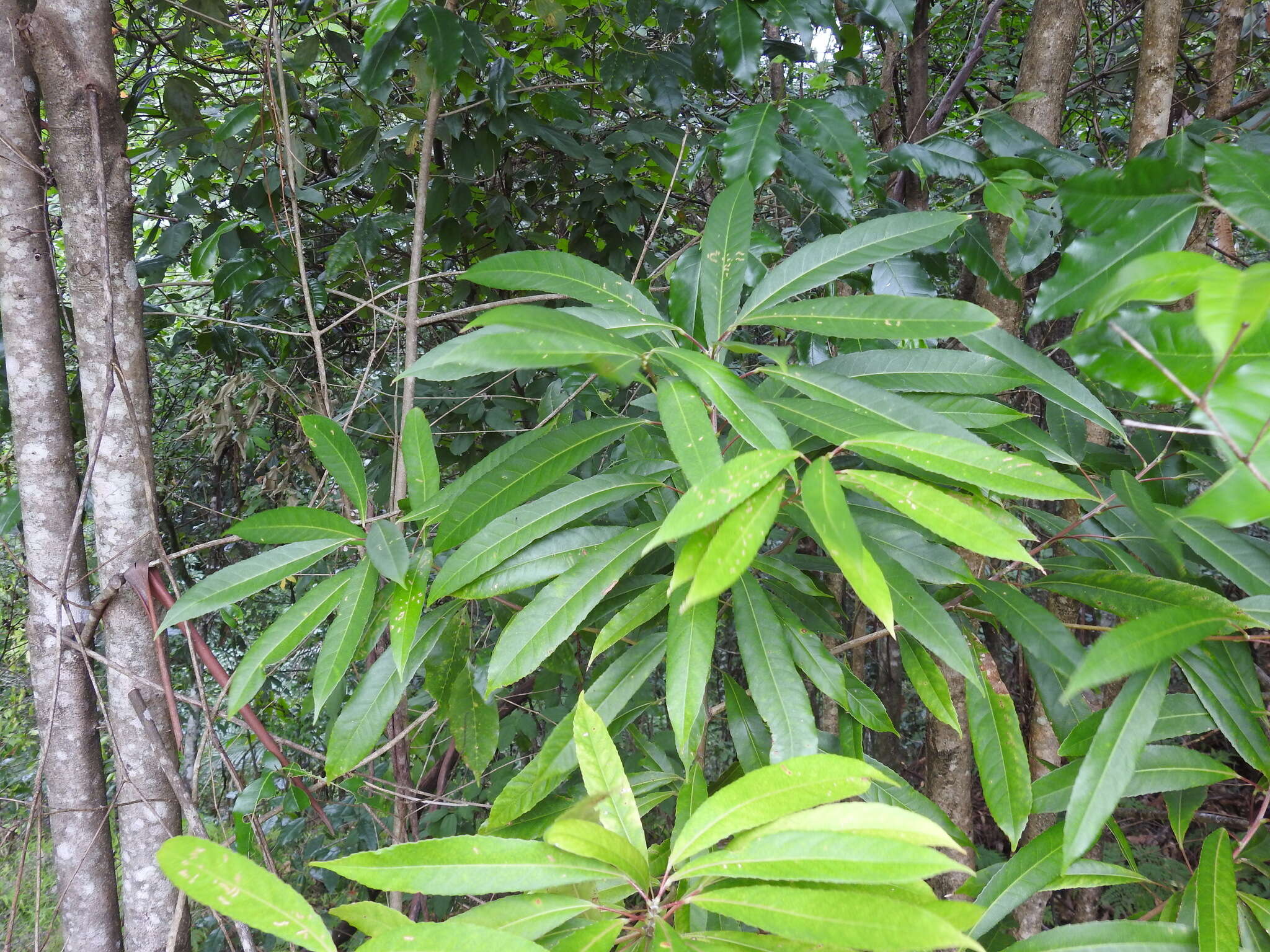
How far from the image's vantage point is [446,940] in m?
0.51

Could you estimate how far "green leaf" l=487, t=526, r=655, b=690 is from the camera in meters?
0.73

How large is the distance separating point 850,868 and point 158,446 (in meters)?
2.97

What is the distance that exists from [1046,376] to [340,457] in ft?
2.65

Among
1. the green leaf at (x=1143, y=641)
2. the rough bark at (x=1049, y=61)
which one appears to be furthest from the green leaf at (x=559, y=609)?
the rough bark at (x=1049, y=61)

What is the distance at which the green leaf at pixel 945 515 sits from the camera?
532 mm

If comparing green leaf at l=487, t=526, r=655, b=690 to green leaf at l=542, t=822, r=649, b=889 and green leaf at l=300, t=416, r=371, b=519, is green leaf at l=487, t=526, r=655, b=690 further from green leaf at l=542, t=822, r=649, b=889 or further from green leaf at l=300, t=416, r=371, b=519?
green leaf at l=300, t=416, r=371, b=519

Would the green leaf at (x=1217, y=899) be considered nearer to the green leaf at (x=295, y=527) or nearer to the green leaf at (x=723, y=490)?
the green leaf at (x=723, y=490)

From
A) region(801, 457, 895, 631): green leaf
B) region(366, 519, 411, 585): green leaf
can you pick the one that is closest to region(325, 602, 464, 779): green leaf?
region(366, 519, 411, 585): green leaf

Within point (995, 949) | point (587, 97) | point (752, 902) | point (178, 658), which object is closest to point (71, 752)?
point (752, 902)

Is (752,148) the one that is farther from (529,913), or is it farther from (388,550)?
(529,913)

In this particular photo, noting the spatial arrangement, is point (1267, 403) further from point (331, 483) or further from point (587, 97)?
point (587, 97)

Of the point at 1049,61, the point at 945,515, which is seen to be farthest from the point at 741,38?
the point at 945,515

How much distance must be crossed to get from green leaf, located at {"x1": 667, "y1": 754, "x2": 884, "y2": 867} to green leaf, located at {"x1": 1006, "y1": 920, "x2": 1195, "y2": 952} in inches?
12.2

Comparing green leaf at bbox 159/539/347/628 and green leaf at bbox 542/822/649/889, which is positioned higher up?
green leaf at bbox 159/539/347/628
